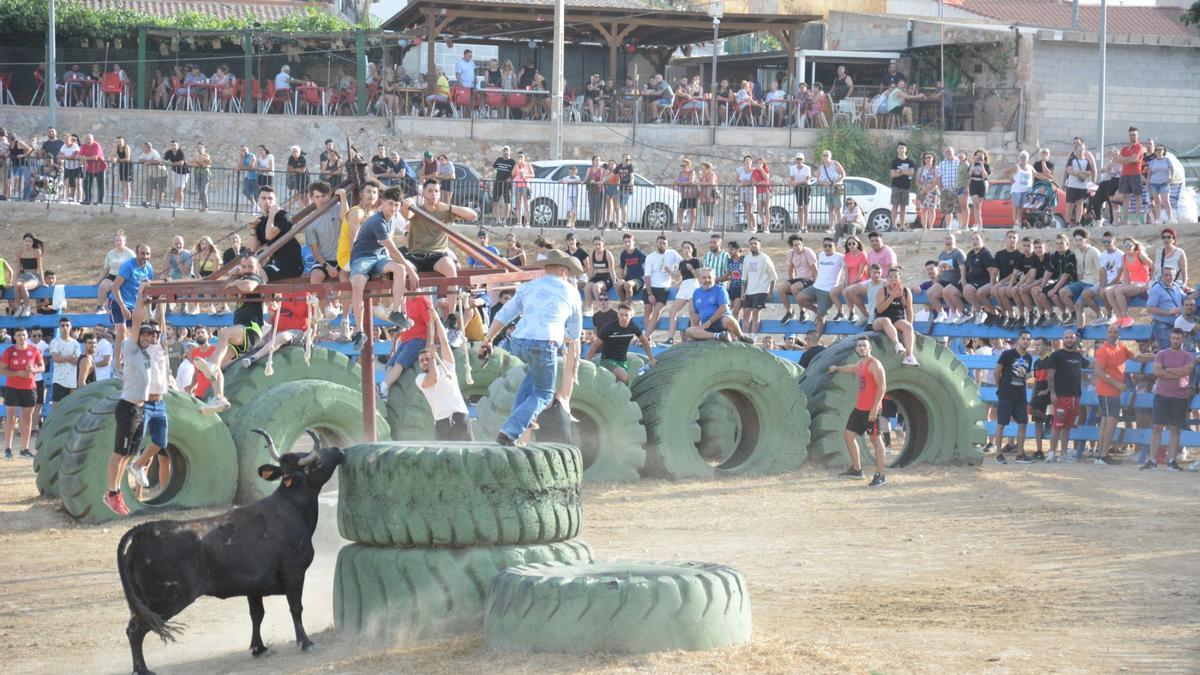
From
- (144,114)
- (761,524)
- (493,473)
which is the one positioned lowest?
(761,524)

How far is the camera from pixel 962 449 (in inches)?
771

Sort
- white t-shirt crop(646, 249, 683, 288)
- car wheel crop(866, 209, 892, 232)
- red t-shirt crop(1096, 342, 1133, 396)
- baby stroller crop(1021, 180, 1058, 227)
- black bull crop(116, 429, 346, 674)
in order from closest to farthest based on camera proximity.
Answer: black bull crop(116, 429, 346, 674) < red t-shirt crop(1096, 342, 1133, 396) < white t-shirt crop(646, 249, 683, 288) < baby stroller crop(1021, 180, 1058, 227) < car wheel crop(866, 209, 892, 232)

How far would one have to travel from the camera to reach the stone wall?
129 feet

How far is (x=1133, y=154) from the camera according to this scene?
2769 cm

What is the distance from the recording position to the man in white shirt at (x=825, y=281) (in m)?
23.2

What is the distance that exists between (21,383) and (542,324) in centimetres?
1129

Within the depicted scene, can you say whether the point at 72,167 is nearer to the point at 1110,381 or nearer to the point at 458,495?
the point at 1110,381

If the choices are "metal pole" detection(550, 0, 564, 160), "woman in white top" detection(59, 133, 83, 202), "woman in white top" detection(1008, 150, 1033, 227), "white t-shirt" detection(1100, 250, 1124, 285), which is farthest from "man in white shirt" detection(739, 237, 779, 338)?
"woman in white top" detection(59, 133, 83, 202)

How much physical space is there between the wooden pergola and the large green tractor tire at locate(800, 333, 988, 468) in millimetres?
22816

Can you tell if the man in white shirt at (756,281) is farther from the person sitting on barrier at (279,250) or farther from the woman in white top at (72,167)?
the woman in white top at (72,167)

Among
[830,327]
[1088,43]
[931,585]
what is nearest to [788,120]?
[1088,43]

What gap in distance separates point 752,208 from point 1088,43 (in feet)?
52.6

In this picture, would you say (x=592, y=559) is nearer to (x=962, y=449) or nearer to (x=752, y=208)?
(x=962, y=449)

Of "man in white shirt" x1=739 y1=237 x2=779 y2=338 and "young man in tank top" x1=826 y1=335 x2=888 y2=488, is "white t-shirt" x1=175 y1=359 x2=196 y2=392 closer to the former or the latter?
"young man in tank top" x1=826 y1=335 x2=888 y2=488
